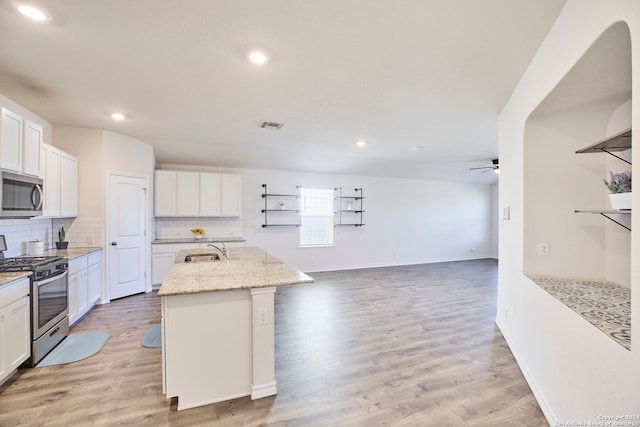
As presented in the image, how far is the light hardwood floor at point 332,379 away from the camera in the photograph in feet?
6.59

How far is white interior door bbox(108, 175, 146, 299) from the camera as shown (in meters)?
4.50

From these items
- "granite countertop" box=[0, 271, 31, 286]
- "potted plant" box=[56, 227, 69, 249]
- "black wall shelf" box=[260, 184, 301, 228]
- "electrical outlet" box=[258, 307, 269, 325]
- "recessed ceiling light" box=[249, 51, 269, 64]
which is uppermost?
"recessed ceiling light" box=[249, 51, 269, 64]

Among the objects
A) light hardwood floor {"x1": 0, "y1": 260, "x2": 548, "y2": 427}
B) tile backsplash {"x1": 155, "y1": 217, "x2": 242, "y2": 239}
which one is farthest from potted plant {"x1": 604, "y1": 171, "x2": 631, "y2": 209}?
tile backsplash {"x1": 155, "y1": 217, "x2": 242, "y2": 239}

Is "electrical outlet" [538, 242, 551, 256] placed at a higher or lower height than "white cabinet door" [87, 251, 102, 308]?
higher

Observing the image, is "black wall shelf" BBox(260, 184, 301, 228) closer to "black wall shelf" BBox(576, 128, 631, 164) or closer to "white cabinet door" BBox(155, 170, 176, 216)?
"white cabinet door" BBox(155, 170, 176, 216)

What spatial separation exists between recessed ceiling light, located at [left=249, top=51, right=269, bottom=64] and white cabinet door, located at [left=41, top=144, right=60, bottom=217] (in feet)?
9.45

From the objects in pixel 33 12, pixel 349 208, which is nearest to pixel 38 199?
pixel 33 12

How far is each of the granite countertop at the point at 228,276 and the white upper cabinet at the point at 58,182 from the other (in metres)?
2.13

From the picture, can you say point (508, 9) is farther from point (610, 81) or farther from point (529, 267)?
point (529, 267)

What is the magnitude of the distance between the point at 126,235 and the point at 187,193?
132 cm

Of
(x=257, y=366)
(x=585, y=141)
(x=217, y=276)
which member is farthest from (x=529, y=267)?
(x=217, y=276)

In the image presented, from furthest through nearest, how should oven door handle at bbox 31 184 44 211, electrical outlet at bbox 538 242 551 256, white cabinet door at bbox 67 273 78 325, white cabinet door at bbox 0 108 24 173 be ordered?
white cabinet door at bbox 67 273 78 325
oven door handle at bbox 31 184 44 211
white cabinet door at bbox 0 108 24 173
electrical outlet at bbox 538 242 551 256

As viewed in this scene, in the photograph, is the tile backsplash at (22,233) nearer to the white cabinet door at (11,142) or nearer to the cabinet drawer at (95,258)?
the cabinet drawer at (95,258)

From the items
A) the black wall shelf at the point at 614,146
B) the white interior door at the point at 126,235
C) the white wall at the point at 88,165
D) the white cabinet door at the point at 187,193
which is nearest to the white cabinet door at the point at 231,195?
the white cabinet door at the point at 187,193
